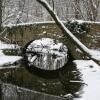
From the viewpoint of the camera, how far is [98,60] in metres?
1.30

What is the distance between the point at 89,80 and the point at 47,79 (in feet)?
5.41

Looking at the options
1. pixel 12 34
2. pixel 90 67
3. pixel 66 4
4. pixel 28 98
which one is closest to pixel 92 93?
pixel 28 98

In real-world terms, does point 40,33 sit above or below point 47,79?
above

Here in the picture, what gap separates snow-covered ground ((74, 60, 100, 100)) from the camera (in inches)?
361

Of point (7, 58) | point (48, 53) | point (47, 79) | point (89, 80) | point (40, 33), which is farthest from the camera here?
point (40, 33)

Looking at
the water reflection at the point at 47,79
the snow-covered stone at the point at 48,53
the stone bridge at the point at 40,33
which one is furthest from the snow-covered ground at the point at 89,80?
the stone bridge at the point at 40,33

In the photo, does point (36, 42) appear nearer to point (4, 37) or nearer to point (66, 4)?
point (4, 37)

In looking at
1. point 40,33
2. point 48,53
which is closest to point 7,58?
point 48,53

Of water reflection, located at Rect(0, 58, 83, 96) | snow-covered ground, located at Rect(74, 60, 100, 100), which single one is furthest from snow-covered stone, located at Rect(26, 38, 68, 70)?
snow-covered ground, located at Rect(74, 60, 100, 100)

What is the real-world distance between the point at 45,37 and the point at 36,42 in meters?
0.77

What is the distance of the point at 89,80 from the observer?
1105 cm

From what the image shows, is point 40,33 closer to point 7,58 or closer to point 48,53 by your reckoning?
point 48,53

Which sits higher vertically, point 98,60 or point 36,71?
point 98,60

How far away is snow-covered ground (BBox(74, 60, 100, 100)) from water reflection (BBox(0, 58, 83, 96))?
20cm
